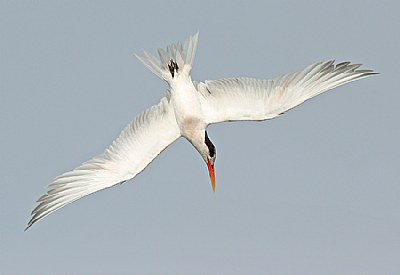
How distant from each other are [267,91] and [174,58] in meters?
1.91

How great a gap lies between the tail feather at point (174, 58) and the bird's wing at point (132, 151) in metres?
0.72

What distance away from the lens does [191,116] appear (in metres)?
26.2

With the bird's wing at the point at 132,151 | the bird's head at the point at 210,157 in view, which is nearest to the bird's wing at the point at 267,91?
the bird's head at the point at 210,157

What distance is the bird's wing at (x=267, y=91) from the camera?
25562 mm

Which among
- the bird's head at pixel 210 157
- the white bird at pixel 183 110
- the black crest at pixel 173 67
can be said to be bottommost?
the bird's head at pixel 210 157

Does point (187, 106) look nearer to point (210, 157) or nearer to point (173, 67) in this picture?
point (173, 67)

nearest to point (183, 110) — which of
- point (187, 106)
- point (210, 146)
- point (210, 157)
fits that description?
point (187, 106)

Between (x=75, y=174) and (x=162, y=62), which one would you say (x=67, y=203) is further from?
(x=162, y=62)

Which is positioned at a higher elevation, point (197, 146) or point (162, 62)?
point (162, 62)

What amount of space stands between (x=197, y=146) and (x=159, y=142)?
0.77 m

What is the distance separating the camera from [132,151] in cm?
2694

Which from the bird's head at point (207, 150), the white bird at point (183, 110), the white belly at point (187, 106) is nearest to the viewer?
the white bird at point (183, 110)

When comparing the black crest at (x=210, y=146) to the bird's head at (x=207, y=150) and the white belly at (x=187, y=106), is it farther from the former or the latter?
the white belly at (x=187, y=106)

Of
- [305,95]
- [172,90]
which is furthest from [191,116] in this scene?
[305,95]
